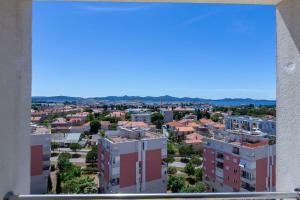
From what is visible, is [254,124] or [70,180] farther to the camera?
[254,124]

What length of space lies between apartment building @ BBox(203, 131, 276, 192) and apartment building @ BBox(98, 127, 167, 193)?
1.98m

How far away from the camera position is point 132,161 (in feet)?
27.5

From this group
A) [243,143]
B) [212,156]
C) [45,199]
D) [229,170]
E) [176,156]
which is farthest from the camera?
[176,156]

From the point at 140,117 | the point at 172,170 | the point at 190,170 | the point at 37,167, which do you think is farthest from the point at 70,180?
the point at 140,117

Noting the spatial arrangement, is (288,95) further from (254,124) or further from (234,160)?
(254,124)

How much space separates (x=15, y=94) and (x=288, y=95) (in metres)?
1.45

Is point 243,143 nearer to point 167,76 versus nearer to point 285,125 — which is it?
point 285,125

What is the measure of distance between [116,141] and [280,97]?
267 inches

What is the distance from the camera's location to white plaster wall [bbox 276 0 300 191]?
1.40m

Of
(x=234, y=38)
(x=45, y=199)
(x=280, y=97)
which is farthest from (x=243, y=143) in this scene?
(x=45, y=199)

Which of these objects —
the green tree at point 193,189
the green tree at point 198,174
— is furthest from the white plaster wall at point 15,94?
the green tree at point 198,174

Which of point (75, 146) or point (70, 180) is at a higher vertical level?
point (70, 180)

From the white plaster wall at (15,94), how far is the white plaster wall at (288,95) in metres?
1.43

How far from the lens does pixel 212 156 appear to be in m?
10.9
